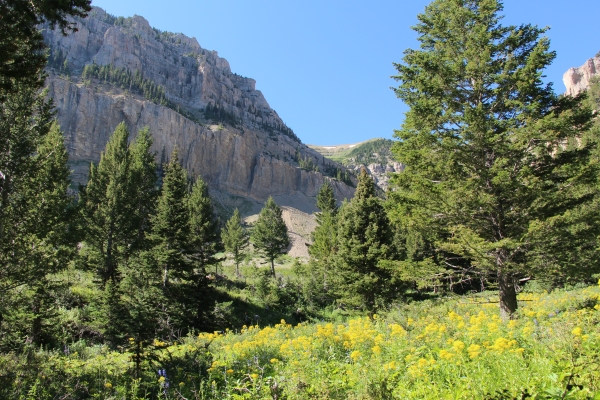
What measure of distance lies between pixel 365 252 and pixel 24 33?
57.2 feet

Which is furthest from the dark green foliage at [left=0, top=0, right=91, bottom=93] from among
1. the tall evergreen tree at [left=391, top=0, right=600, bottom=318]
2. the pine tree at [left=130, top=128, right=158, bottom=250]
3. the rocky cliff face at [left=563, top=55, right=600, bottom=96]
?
the rocky cliff face at [left=563, top=55, right=600, bottom=96]

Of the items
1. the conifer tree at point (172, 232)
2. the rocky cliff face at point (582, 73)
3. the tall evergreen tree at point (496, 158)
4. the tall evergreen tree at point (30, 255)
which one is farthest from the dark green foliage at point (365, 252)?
the rocky cliff face at point (582, 73)

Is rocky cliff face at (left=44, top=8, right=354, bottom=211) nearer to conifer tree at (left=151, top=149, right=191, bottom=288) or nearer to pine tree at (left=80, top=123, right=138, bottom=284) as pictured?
pine tree at (left=80, top=123, right=138, bottom=284)

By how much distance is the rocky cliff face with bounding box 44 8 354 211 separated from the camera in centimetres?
10012

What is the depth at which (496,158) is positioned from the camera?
8906mm

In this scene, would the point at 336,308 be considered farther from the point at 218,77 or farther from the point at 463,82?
the point at 218,77

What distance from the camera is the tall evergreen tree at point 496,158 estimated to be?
26.6 feet

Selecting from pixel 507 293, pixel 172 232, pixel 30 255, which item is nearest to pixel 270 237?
pixel 172 232

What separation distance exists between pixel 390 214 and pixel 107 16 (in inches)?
8765

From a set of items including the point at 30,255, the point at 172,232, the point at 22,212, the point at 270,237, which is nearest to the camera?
the point at 30,255

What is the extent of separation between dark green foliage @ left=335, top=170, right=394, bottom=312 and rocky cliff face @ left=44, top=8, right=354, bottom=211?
6411 centimetres

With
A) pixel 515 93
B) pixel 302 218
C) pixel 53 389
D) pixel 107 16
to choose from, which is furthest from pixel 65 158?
pixel 107 16

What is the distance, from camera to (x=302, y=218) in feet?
340

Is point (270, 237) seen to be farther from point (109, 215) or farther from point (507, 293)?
point (507, 293)
